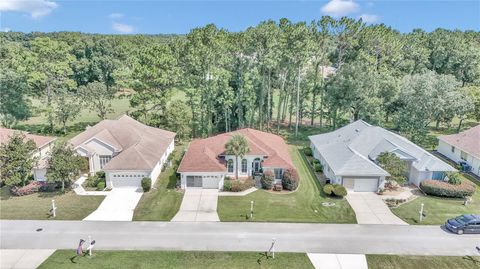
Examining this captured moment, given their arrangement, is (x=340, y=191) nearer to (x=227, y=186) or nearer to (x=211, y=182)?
(x=227, y=186)

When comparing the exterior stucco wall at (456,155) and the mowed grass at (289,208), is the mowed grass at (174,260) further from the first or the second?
the exterior stucco wall at (456,155)

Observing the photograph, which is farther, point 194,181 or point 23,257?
point 194,181

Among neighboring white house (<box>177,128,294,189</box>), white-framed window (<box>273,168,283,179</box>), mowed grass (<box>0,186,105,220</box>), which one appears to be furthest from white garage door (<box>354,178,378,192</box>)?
mowed grass (<box>0,186,105,220</box>)

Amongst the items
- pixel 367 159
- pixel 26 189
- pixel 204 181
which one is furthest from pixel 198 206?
pixel 367 159

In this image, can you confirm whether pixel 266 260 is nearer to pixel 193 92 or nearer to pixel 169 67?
pixel 193 92

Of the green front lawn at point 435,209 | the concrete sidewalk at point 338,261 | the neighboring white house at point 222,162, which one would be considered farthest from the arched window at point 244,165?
the concrete sidewalk at point 338,261

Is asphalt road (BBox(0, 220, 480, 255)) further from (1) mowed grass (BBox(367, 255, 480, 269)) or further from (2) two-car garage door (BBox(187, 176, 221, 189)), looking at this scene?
(2) two-car garage door (BBox(187, 176, 221, 189))
